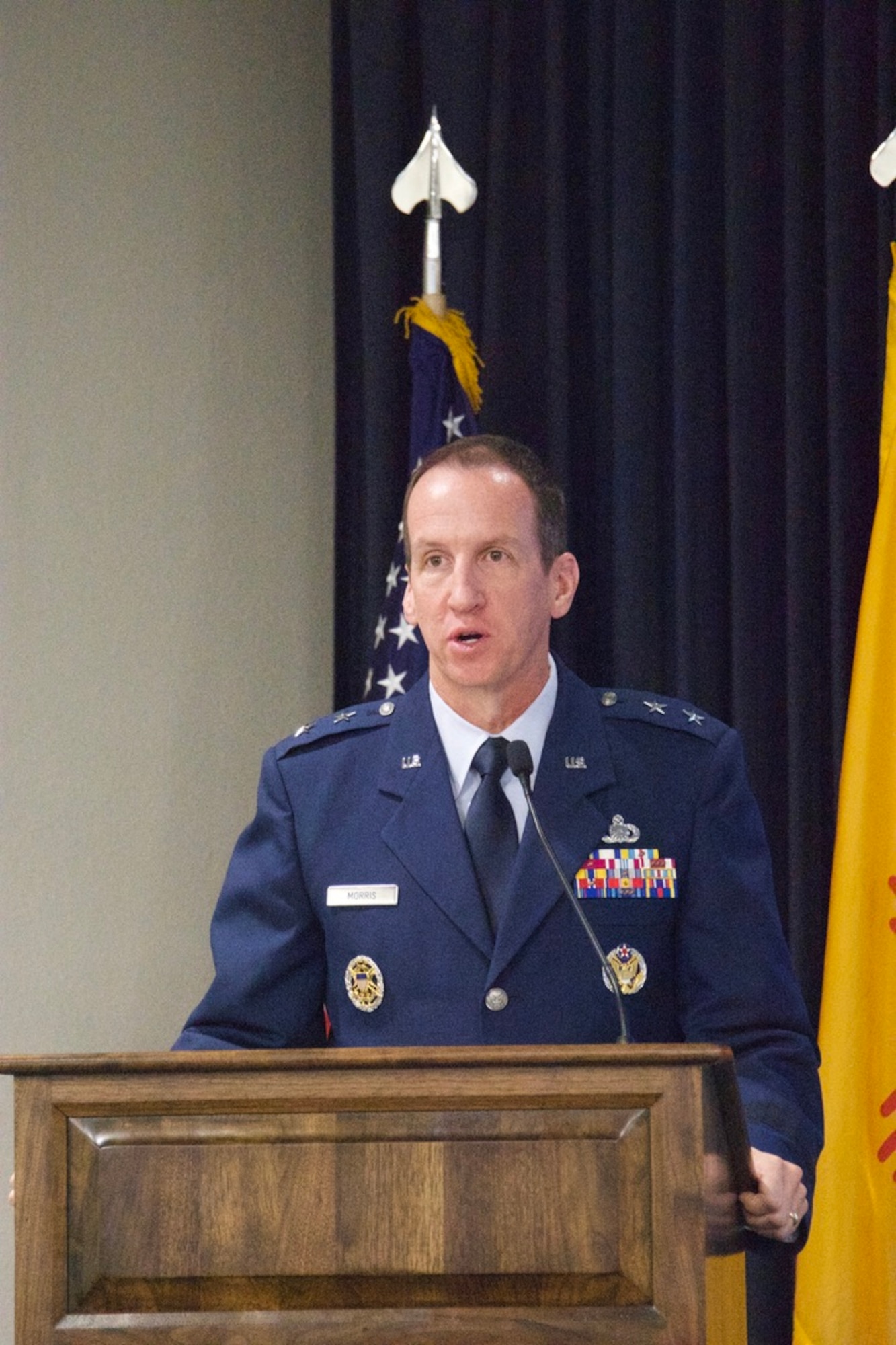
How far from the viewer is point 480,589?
7.29 ft

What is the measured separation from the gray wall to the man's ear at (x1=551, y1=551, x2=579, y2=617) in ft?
3.93

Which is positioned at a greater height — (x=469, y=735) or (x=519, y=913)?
(x=469, y=735)

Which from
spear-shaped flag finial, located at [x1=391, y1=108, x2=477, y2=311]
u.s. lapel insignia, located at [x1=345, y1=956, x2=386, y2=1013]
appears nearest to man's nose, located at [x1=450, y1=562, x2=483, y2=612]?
u.s. lapel insignia, located at [x1=345, y1=956, x2=386, y2=1013]

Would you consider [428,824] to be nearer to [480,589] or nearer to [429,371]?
[480,589]

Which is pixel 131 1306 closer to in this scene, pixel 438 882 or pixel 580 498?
pixel 438 882

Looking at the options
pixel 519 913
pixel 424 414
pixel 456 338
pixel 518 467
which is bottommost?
pixel 519 913

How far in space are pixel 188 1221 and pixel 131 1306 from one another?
80 millimetres

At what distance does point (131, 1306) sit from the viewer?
138 centimetres

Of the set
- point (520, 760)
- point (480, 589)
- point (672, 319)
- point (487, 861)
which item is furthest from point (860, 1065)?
point (672, 319)

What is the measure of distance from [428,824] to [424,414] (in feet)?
4.80

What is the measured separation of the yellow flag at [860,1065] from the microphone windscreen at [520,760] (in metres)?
1.25

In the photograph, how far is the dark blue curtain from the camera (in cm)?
325

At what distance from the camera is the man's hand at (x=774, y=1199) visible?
171cm

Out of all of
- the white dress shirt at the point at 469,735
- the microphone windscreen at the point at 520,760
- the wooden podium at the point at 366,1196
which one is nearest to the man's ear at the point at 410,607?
the white dress shirt at the point at 469,735
